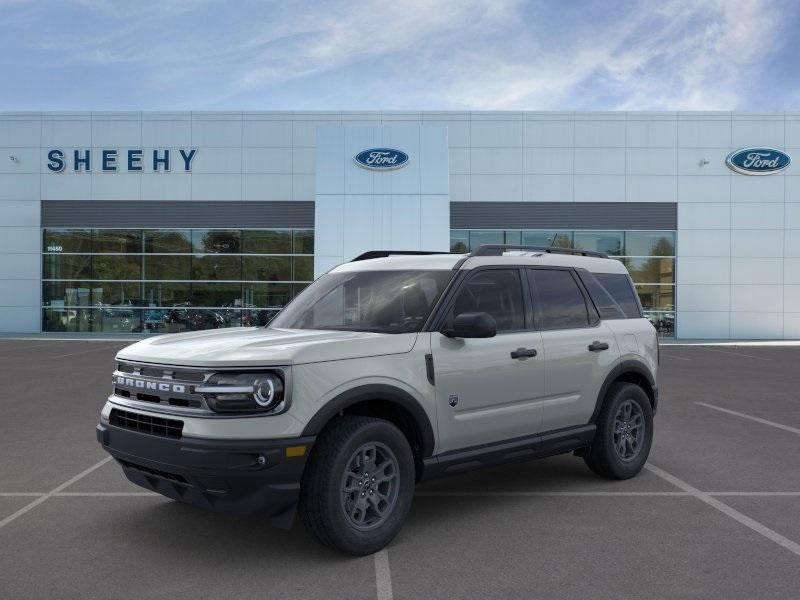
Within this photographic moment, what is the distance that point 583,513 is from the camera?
16.6ft

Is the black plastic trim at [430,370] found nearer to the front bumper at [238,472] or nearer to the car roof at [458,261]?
the car roof at [458,261]

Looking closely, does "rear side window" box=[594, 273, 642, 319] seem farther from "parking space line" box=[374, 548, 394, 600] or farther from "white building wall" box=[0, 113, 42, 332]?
"white building wall" box=[0, 113, 42, 332]

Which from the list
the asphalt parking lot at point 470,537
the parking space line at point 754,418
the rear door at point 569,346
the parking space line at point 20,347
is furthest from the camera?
the parking space line at point 20,347

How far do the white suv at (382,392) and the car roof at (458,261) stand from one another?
2cm

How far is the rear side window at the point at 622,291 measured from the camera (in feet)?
21.0

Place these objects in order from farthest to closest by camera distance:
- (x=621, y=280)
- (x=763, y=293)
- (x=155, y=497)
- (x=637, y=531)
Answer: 1. (x=763, y=293)
2. (x=621, y=280)
3. (x=155, y=497)
4. (x=637, y=531)

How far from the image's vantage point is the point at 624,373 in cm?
614

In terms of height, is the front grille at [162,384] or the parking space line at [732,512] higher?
the front grille at [162,384]

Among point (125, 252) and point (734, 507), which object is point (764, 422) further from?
point (125, 252)

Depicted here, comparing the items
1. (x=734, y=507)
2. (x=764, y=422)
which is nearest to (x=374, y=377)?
(x=734, y=507)

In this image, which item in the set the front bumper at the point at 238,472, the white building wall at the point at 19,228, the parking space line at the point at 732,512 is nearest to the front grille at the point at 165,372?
the front bumper at the point at 238,472

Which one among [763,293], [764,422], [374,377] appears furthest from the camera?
[763,293]

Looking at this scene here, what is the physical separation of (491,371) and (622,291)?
89.0 inches

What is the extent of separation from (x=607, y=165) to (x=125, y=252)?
20.2 metres
